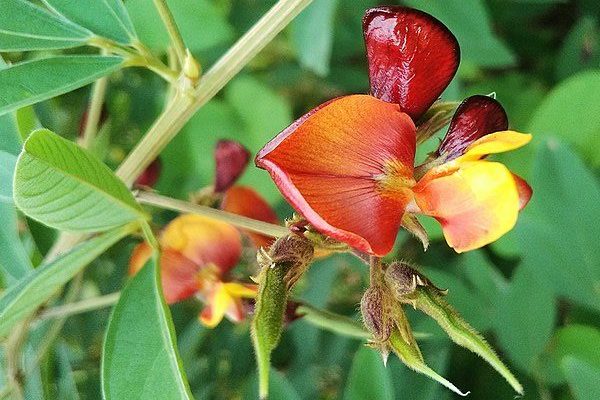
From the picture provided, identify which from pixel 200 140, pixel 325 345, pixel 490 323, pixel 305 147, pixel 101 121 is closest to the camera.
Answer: pixel 305 147

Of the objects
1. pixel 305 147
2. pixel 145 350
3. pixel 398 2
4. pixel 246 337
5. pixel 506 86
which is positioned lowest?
pixel 506 86

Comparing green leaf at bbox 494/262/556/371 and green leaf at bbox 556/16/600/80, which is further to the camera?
green leaf at bbox 556/16/600/80

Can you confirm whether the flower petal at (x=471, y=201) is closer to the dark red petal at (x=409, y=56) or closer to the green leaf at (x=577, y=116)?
the dark red petal at (x=409, y=56)

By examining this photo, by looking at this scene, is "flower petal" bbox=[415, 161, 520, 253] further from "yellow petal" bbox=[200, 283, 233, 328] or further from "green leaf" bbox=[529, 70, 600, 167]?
"green leaf" bbox=[529, 70, 600, 167]

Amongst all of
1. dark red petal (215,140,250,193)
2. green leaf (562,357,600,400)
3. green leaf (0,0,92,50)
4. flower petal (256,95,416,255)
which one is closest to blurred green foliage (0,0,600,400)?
green leaf (562,357,600,400)

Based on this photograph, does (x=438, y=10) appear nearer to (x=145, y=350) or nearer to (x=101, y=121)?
(x=101, y=121)

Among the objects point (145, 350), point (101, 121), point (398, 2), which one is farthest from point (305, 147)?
point (398, 2)

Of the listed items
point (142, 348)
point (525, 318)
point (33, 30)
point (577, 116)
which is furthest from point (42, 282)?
point (577, 116)
